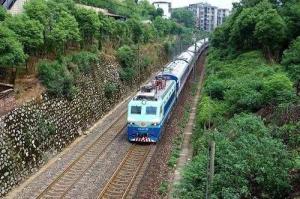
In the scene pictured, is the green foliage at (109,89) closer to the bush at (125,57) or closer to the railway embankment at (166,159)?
the railway embankment at (166,159)

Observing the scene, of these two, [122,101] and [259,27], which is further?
[122,101]

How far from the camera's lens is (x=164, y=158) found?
22.4m

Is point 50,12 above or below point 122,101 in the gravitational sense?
above

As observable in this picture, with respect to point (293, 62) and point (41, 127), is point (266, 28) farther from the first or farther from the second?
point (41, 127)

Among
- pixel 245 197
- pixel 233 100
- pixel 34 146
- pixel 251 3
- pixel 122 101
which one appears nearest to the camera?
pixel 245 197

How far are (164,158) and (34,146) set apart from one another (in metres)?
6.58

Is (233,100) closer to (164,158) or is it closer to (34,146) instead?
(164,158)

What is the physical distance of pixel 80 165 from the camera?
2119cm

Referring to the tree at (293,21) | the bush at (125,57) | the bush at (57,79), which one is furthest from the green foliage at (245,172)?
the bush at (125,57)

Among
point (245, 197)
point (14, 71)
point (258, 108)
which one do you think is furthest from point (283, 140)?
point (14, 71)

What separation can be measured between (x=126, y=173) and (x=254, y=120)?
21.3 feet

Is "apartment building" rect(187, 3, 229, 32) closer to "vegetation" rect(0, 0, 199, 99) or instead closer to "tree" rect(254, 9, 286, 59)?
"vegetation" rect(0, 0, 199, 99)

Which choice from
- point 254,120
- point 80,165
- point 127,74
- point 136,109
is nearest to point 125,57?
point 127,74

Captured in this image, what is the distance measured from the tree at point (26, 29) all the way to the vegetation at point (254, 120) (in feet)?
34.1
